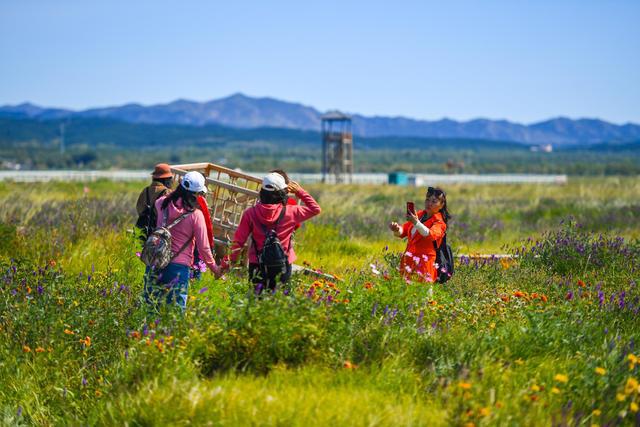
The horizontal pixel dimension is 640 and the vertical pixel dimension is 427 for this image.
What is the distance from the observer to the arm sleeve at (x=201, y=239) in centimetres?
718

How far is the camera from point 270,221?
23.2 ft

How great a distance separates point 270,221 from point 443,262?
2065mm

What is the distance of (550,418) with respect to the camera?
5.16 m

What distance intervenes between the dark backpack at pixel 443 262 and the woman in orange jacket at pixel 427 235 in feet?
0.18

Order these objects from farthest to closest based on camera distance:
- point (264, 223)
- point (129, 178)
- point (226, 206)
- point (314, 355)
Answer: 1. point (129, 178)
2. point (226, 206)
3. point (264, 223)
4. point (314, 355)

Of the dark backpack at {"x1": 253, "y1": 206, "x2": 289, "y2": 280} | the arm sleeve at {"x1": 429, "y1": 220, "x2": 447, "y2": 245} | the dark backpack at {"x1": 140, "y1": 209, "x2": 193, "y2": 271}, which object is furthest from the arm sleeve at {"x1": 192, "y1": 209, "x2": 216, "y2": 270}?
the arm sleeve at {"x1": 429, "y1": 220, "x2": 447, "y2": 245}

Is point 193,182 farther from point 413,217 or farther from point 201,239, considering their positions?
point 413,217

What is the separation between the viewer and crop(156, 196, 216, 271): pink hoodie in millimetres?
7188

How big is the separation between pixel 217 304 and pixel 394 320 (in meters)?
1.34

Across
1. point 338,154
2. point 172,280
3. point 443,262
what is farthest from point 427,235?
point 338,154

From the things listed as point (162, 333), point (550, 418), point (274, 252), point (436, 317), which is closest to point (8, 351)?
point (162, 333)

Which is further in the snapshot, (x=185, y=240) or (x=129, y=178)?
(x=129, y=178)

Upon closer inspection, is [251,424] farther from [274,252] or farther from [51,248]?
[51,248]

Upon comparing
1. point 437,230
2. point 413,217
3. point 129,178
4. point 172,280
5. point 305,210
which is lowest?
point 129,178
